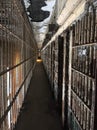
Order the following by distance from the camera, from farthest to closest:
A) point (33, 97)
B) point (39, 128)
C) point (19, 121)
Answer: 1. point (33, 97)
2. point (19, 121)
3. point (39, 128)

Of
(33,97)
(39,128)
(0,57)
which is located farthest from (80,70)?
(33,97)

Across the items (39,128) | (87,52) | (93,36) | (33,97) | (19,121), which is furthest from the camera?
(33,97)

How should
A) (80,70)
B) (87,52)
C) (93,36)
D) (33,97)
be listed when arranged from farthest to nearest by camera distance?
(33,97) < (80,70) < (87,52) < (93,36)

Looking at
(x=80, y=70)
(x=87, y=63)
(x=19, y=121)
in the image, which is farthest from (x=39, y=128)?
(x=87, y=63)

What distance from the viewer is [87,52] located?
2.49 meters

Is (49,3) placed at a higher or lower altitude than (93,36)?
higher

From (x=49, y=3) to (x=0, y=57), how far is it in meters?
3.69

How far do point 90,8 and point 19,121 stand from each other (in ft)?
11.8

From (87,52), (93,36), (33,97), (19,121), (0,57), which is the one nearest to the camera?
(93,36)

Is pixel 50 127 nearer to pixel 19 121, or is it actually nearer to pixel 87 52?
pixel 19 121

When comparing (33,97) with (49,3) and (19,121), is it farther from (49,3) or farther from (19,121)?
(49,3)

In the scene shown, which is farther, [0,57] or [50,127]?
[50,127]

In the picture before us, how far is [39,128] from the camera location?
4.77 meters

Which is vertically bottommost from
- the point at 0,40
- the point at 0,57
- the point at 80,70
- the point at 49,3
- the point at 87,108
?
the point at 87,108
